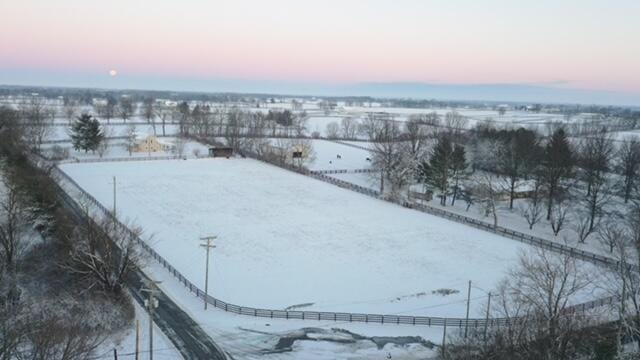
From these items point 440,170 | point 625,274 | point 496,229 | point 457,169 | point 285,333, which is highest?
point 457,169

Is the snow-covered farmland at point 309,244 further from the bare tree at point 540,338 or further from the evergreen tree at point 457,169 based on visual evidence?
the evergreen tree at point 457,169

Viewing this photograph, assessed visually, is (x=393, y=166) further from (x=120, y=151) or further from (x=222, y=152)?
(x=120, y=151)

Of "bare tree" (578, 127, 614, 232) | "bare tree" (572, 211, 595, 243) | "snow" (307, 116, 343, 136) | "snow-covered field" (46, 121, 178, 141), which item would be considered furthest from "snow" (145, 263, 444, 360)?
"snow" (307, 116, 343, 136)

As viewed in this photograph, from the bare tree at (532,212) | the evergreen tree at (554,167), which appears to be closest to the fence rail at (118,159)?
the bare tree at (532,212)

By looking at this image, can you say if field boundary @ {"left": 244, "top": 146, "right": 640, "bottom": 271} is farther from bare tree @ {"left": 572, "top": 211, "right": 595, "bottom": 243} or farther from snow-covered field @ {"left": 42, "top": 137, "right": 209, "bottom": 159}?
snow-covered field @ {"left": 42, "top": 137, "right": 209, "bottom": 159}

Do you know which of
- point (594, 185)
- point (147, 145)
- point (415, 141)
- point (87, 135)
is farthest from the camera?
point (147, 145)

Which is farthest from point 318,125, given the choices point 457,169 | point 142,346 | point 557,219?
point 142,346

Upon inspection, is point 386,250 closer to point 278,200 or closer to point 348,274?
point 348,274
